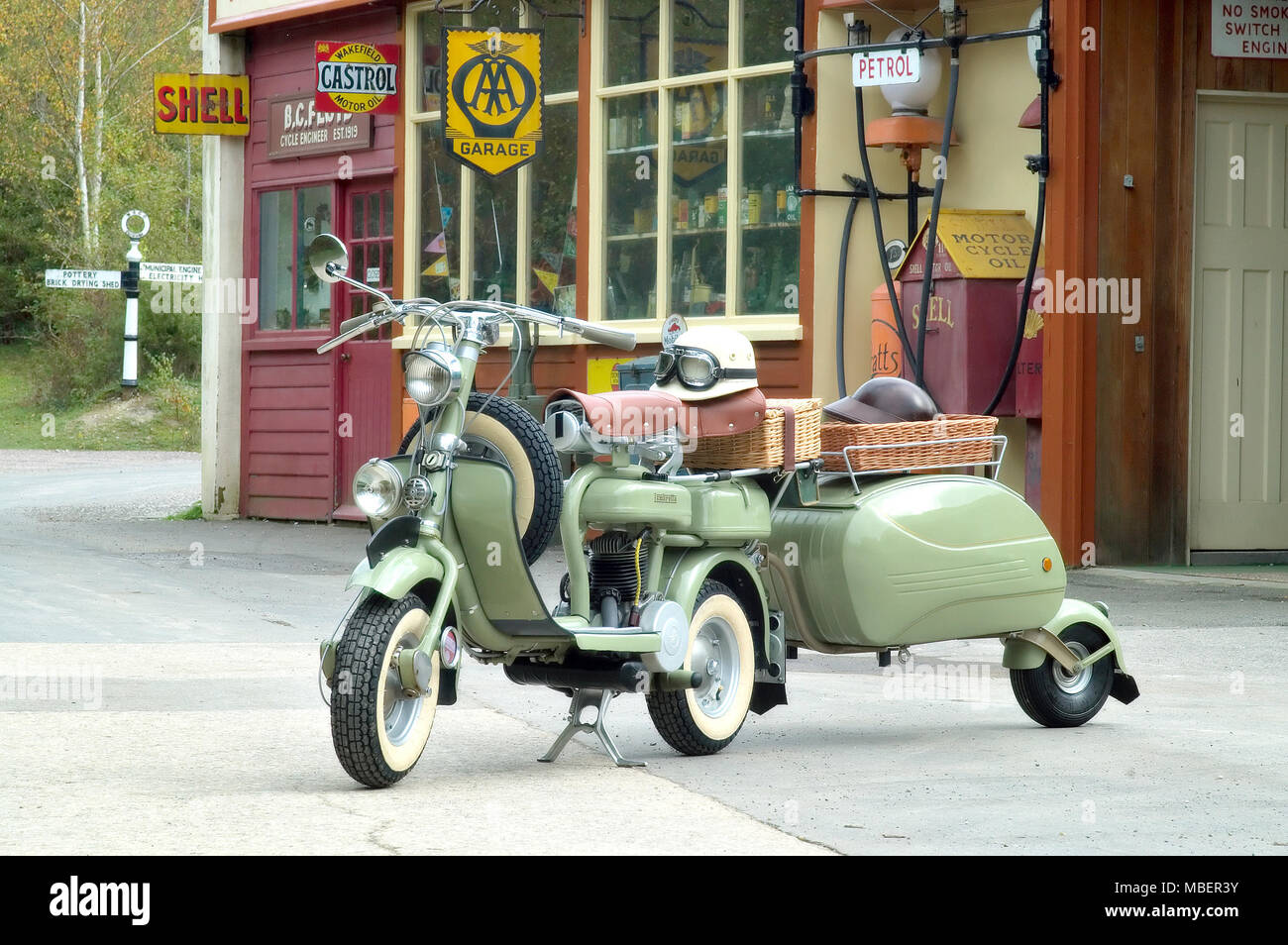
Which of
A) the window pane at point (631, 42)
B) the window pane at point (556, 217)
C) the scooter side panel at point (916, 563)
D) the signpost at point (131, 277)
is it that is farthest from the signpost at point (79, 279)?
the scooter side panel at point (916, 563)

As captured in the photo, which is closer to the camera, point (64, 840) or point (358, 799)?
point (64, 840)

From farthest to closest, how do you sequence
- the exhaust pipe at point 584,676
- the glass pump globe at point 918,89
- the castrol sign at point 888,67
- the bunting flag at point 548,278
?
the bunting flag at point 548,278 < the glass pump globe at point 918,89 < the castrol sign at point 888,67 < the exhaust pipe at point 584,676

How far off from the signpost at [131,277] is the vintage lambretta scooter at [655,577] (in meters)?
16.2

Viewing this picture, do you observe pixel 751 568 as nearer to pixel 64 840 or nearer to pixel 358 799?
pixel 358 799

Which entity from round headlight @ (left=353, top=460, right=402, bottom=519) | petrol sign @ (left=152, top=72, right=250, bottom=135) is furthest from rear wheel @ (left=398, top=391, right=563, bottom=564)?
petrol sign @ (left=152, top=72, right=250, bottom=135)

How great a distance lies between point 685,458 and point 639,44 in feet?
29.2

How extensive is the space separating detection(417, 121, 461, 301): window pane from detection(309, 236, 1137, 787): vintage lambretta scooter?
Result: 10.2 metres

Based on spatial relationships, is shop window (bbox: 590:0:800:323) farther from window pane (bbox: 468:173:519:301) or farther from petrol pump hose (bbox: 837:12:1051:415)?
window pane (bbox: 468:173:519:301)

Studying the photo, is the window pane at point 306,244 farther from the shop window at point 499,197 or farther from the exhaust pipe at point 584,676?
the exhaust pipe at point 584,676

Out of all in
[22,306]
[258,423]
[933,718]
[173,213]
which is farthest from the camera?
[22,306]

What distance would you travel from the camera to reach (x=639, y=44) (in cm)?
1505

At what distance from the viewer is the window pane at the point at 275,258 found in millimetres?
18406

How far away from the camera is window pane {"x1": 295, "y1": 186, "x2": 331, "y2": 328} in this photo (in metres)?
18.0

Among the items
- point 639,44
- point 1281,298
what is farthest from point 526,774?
point 639,44
